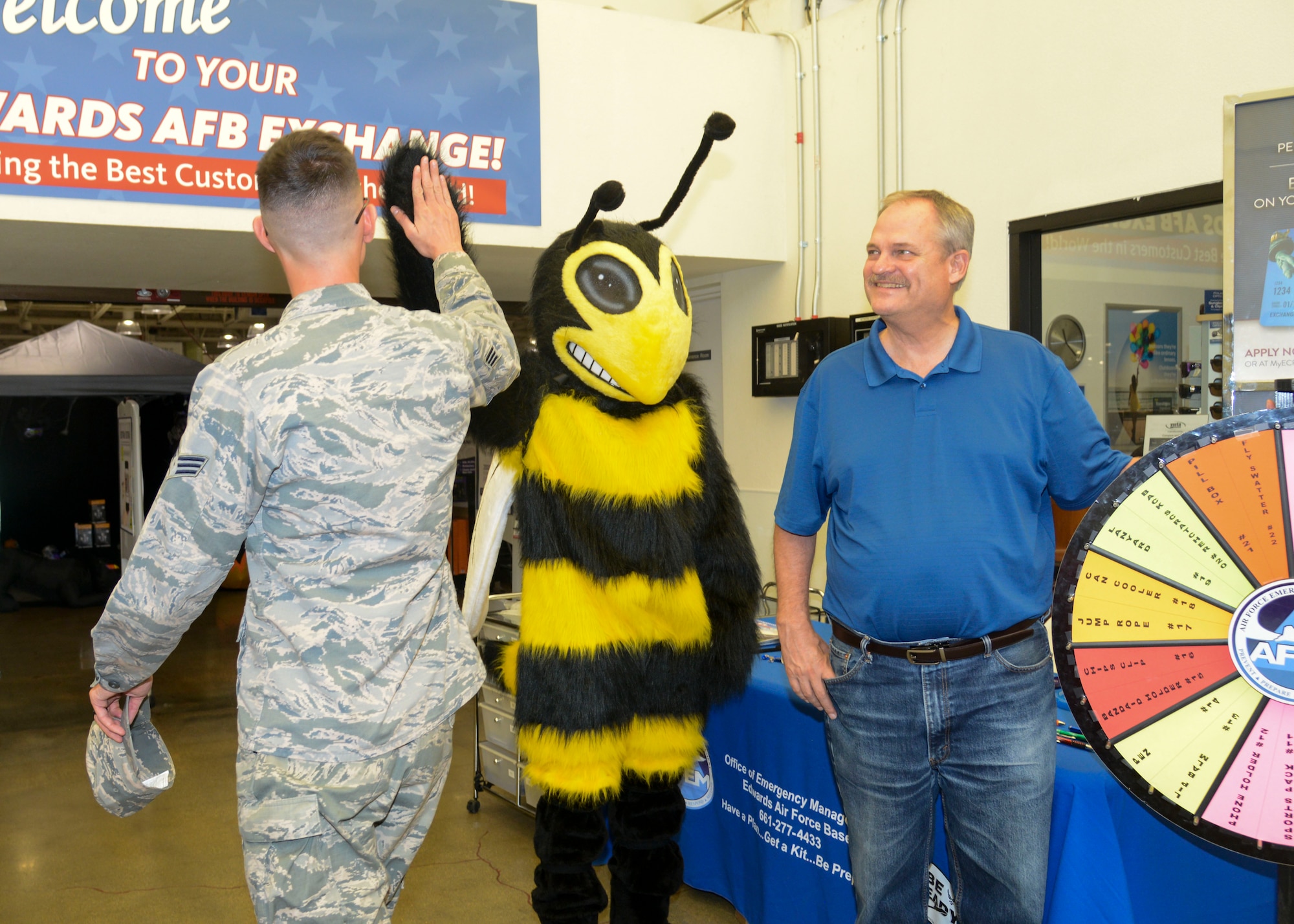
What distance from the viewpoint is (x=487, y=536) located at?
2.25m

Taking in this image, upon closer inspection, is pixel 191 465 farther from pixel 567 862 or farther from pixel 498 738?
pixel 498 738

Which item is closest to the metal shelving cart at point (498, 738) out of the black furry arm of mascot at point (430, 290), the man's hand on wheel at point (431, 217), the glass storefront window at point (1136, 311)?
the black furry arm of mascot at point (430, 290)

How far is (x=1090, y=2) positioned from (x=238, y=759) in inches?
131

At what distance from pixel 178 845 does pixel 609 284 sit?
2.67 meters

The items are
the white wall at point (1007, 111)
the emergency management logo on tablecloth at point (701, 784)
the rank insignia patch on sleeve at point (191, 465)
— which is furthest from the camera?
the white wall at point (1007, 111)

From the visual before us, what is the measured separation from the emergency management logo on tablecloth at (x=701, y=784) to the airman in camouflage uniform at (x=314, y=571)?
1.41 meters

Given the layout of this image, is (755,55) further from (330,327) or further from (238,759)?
(238,759)

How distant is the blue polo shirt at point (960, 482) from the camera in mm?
1620

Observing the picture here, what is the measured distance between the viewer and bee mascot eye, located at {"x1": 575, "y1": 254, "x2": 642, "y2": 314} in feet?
6.88

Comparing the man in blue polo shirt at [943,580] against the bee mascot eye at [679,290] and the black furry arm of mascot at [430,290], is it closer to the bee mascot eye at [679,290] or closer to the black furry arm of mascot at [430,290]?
the bee mascot eye at [679,290]

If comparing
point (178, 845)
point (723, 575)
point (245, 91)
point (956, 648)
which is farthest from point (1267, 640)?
point (245, 91)

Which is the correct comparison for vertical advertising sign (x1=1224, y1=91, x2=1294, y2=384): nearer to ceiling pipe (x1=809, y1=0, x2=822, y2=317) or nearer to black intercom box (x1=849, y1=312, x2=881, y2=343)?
black intercom box (x1=849, y1=312, x2=881, y2=343)

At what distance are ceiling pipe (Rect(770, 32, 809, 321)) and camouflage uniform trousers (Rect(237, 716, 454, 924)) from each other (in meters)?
3.42

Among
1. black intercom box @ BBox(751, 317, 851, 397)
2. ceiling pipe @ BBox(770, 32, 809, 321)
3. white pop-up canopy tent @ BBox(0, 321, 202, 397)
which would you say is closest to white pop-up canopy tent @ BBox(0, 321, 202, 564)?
white pop-up canopy tent @ BBox(0, 321, 202, 397)
